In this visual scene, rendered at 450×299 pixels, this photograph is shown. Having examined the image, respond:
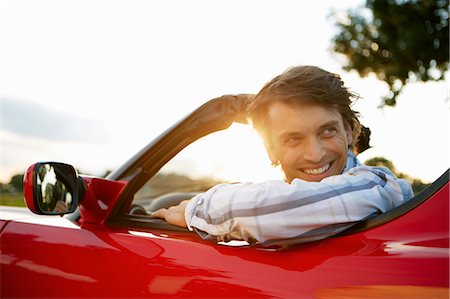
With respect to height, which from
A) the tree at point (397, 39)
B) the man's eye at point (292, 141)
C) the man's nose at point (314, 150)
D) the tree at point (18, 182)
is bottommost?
the tree at point (18, 182)

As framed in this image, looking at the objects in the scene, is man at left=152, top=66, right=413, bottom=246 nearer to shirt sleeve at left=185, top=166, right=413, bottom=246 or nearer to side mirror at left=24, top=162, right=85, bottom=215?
shirt sleeve at left=185, top=166, right=413, bottom=246

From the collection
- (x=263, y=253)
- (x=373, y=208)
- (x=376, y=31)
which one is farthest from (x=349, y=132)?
(x=376, y=31)

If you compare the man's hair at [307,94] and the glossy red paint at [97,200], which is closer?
the man's hair at [307,94]

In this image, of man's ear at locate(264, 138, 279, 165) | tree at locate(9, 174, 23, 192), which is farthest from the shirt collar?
tree at locate(9, 174, 23, 192)

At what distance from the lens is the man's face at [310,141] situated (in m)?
1.78

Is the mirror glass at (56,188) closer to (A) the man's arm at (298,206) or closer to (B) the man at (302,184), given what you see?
(B) the man at (302,184)

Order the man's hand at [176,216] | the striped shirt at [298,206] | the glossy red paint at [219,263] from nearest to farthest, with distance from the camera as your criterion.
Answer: the glossy red paint at [219,263] → the striped shirt at [298,206] → the man's hand at [176,216]

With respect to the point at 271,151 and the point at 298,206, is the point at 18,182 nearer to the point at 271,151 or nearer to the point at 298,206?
the point at 271,151

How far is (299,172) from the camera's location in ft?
6.05

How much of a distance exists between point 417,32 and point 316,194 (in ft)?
51.8

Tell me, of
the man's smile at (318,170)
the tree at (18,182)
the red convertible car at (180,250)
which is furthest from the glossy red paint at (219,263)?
the tree at (18,182)

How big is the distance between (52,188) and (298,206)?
3.55 feet

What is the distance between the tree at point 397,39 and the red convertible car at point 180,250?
13.5 metres

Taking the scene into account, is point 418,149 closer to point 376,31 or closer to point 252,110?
point 252,110
